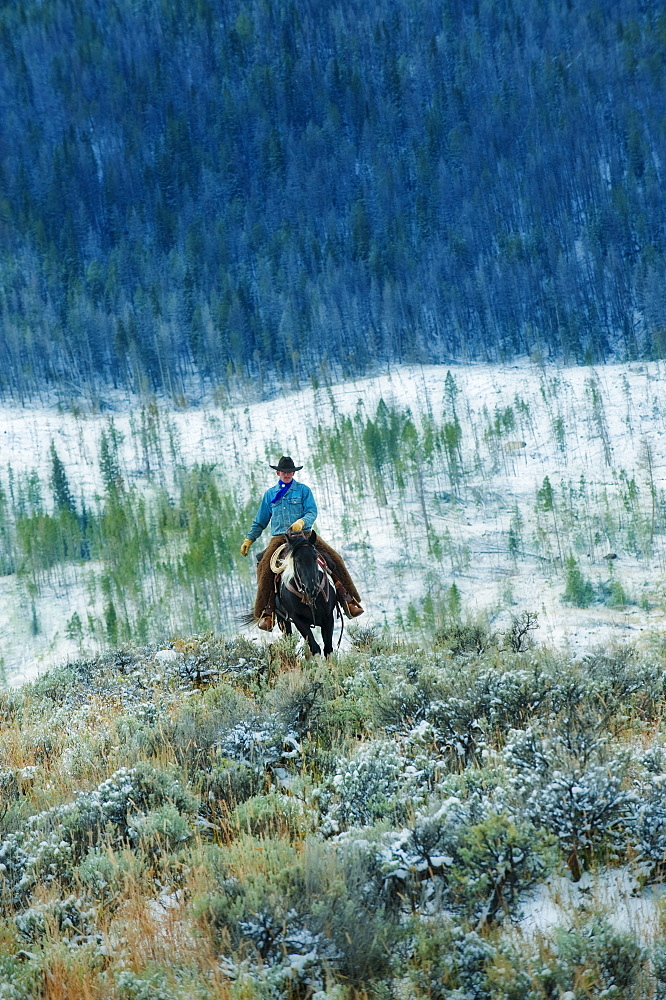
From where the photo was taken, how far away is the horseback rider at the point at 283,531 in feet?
33.9

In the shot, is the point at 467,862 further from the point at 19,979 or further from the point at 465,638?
the point at 465,638

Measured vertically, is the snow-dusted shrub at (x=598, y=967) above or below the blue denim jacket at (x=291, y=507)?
below

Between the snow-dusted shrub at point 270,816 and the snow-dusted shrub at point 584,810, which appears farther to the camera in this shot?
the snow-dusted shrub at point 270,816

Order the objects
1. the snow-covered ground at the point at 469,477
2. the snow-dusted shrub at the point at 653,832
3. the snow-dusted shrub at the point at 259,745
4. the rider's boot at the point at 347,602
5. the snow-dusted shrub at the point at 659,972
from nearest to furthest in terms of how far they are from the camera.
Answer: the snow-dusted shrub at the point at 659,972 < the snow-dusted shrub at the point at 653,832 < the snow-dusted shrub at the point at 259,745 < the rider's boot at the point at 347,602 < the snow-covered ground at the point at 469,477

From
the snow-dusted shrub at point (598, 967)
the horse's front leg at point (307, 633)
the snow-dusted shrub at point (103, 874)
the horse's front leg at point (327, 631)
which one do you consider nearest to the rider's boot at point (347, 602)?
the horse's front leg at point (327, 631)

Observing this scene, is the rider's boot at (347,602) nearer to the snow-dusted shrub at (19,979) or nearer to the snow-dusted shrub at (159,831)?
the snow-dusted shrub at (159,831)

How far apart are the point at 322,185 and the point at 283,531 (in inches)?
2913

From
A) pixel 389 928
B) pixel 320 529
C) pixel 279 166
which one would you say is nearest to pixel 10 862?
pixel 389 928

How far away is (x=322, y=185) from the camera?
77125 millimetres

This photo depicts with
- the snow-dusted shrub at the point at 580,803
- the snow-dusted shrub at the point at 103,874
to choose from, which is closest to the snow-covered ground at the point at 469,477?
the snow-dusted shrub at the point at 580,803

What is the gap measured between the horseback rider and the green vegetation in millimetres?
3369

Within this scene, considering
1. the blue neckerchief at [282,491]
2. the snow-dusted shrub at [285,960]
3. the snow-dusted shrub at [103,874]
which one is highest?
the blue neckerchief at [282,491]

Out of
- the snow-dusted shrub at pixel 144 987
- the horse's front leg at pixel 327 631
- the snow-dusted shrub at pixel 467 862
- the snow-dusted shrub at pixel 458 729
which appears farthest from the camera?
the horse's front leg at pixel 327 631

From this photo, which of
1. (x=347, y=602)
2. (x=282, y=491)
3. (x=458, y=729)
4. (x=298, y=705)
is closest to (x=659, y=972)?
(x=458, y=729)
